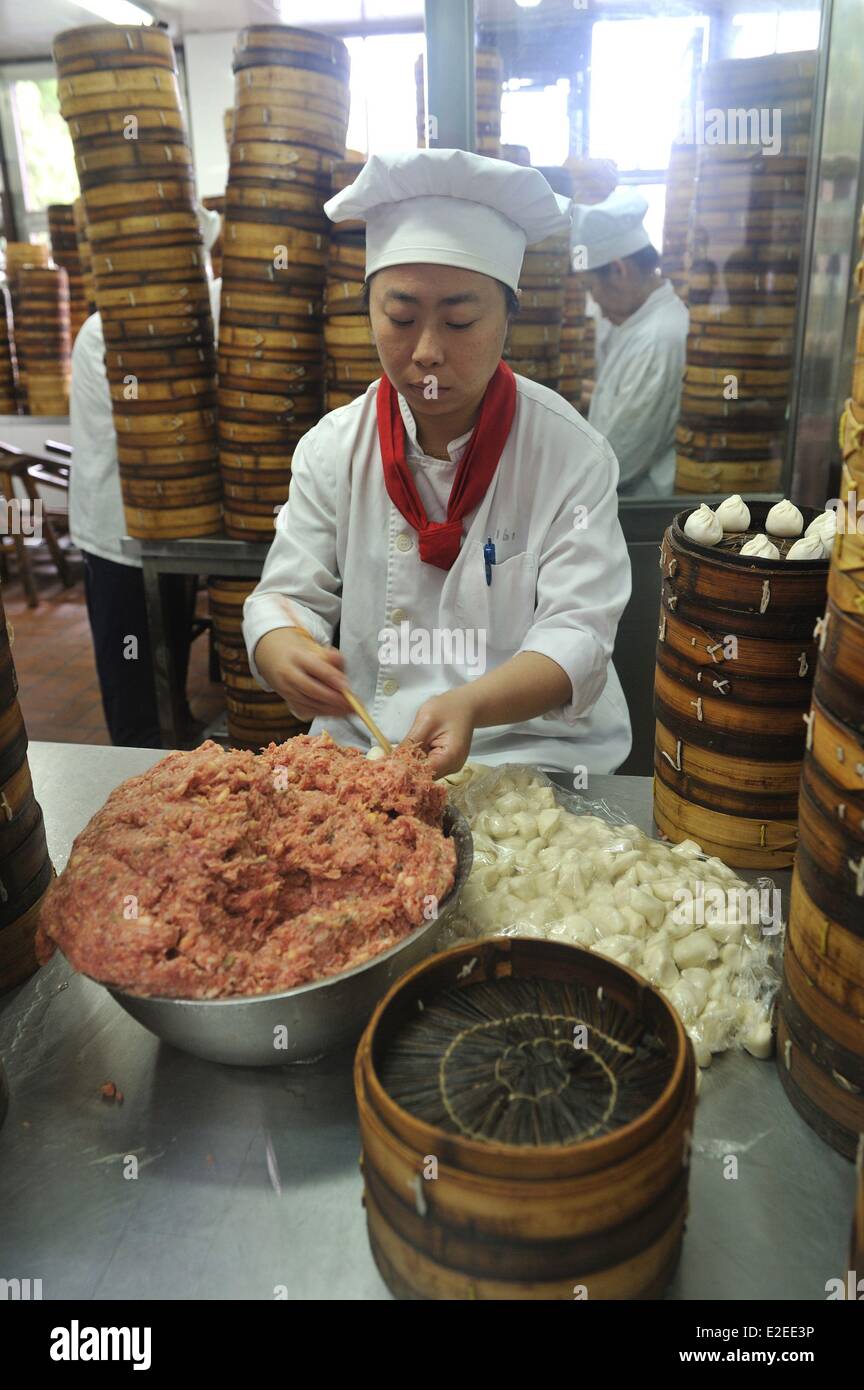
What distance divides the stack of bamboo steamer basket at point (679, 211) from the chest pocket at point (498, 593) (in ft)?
6.94

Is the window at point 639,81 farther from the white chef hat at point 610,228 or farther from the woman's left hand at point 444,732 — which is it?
the woman's left hand at point 444,732

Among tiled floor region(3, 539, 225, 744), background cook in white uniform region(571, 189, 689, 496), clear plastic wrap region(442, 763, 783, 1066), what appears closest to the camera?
clear plastic wrap region(442, 763, 783, 1066)

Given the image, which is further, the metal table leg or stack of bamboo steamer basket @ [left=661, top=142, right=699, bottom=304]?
the metal table leg

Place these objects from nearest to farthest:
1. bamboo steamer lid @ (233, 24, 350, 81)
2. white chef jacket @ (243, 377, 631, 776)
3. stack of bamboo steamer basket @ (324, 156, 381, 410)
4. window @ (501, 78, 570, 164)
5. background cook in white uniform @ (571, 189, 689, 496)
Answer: white chef jacket @ (243, 377, 631, 776)
bamboo steamer lid @ (233, 24, 350, 81)
stack of bamboo steamer basket @ (324, 156, 381, 410)
window @ (501, 78, 570, 164)
background cook in white uniform @ (571, 189, 689, 496)

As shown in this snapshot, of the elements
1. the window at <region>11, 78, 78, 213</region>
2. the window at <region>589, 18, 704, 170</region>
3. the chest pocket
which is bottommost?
the chest pocket

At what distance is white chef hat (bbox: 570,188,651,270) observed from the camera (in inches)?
144

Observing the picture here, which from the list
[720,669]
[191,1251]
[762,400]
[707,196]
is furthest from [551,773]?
[707,196]

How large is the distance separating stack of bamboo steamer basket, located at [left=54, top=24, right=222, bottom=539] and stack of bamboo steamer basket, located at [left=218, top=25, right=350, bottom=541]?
0.65 feet

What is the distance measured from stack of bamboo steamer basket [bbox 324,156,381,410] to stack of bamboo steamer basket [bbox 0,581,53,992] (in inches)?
83.2

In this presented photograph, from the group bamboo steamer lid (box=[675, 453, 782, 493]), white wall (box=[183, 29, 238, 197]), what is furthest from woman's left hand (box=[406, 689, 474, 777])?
white wall (box=[183, 29, 238, 197])

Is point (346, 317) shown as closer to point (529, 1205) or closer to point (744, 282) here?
point (744, 282)

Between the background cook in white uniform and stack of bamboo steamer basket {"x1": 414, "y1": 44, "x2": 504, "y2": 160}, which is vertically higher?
stack of bamboo steamer basket {"x1": 414, "y1": 44, "x2": 504, "y2": 160}

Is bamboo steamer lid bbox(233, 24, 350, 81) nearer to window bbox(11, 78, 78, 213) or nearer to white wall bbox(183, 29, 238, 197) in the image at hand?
white wall bbox(183, 29, 238, 197)
